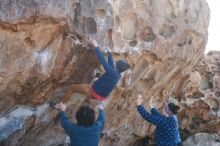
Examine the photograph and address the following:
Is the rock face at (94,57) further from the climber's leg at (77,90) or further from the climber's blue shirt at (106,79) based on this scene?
the climber's blue shirt at (106,79)

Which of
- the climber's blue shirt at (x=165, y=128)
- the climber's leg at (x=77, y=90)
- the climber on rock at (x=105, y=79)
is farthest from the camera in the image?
the climber's leg at (x=77, y=90)

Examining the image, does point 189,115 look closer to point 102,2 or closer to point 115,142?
point 115,142

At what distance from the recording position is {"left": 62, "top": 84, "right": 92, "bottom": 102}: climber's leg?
27.5ft

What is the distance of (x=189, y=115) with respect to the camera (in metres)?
12.2

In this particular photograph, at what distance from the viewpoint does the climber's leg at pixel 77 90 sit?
8.39 m

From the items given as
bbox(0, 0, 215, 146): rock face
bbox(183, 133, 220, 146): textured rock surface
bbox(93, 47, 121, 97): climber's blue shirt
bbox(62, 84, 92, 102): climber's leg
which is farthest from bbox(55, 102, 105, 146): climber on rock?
bbox(183, 133, 220, 146): textured rock surface

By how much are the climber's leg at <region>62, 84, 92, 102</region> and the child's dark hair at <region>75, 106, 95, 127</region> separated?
6.68 ft

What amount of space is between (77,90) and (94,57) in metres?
0.72

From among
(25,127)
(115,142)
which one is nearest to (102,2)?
(25,127)

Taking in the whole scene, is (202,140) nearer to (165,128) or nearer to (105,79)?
(165,128)

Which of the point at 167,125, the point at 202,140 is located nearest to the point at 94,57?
the point at 167,125

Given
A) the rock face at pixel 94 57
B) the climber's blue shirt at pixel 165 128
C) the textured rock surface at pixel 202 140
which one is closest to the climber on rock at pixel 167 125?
the climber's blue shirt at pixel 165 128

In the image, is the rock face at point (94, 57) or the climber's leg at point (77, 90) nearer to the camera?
the rock face at point (94, 57)

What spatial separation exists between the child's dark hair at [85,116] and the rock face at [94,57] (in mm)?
1791
